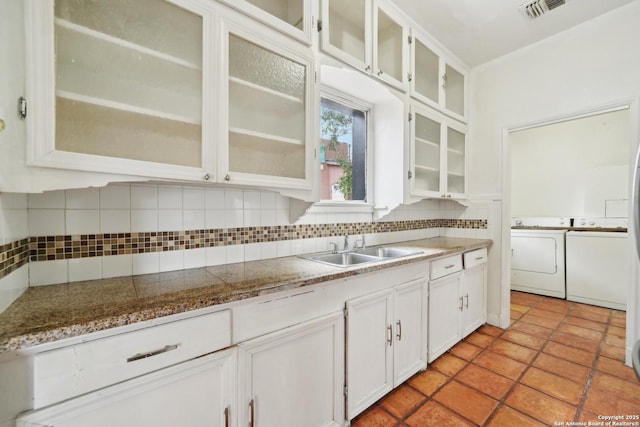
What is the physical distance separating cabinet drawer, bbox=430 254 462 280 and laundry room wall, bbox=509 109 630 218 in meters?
2.47

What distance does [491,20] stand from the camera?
2.14 metres

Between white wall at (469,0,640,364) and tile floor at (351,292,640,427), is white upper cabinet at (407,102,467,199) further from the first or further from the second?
tile floor at (351,292,640,427)

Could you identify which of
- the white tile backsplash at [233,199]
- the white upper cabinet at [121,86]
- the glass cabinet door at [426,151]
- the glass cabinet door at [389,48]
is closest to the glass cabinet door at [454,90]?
the glass cabinet door at [426,151]

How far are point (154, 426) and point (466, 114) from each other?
3.38 m

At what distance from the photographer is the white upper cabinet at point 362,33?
1.64 m

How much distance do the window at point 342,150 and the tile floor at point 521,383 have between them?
1460 millimetres

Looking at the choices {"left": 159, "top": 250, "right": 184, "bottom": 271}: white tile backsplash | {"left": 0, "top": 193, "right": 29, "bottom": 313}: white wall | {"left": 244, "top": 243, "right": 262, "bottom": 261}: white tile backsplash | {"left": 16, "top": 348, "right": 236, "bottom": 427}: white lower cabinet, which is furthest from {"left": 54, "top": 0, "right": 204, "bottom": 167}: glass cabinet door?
{"left": 16, "top": 348, "right": 236, "bottom": 427}: white lower cabinet

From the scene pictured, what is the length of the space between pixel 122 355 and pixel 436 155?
2.58 m

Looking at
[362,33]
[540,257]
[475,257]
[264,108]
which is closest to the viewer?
[264,108]

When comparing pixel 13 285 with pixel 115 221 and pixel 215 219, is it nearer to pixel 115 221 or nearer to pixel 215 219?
pixel 115 221

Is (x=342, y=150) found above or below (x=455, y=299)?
above

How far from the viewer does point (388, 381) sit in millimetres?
1647

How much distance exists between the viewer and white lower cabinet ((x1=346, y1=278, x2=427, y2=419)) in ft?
4.71

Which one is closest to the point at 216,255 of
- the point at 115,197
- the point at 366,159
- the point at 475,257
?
the point at 115,197
